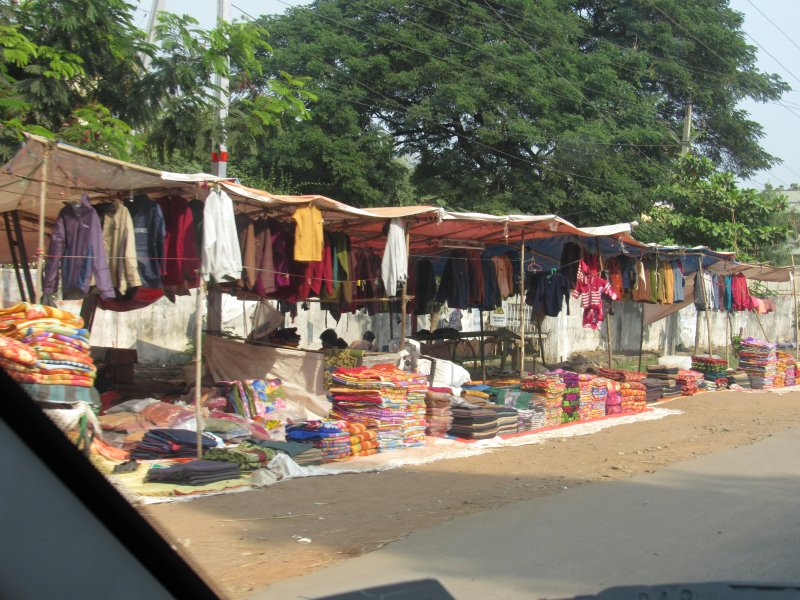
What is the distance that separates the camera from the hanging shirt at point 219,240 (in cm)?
860

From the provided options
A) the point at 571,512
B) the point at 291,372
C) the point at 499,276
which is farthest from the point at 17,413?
the point at 499,276

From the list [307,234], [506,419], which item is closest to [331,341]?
[506,419]

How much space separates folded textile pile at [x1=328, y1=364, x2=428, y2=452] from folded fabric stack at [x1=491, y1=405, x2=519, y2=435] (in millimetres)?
1521

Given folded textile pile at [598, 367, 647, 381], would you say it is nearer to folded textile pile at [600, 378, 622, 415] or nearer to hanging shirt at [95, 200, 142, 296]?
folded textile pile at [600, 378, 622, 415]

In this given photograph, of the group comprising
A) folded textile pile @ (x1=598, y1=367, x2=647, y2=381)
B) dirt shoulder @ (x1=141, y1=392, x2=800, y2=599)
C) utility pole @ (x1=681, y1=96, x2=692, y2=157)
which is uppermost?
utility pole @ (x1=681, y1=96, x2=692, y2=157)

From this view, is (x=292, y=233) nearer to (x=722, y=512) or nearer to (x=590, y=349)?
(x=722, y=512)

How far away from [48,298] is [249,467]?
133 inches

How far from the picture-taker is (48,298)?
363 inches

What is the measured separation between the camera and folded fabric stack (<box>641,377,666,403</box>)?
15.8 metres

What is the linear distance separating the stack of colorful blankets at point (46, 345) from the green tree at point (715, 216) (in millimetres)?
20620

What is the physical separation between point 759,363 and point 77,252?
1645 cm

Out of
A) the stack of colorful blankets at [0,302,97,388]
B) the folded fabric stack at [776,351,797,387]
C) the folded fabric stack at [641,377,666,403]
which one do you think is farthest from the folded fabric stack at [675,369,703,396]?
the stack of colorful blankets at [0,302,97,388]

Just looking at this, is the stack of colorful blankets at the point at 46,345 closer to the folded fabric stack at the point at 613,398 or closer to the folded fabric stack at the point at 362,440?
the folded fabric stack at the point at 362,440

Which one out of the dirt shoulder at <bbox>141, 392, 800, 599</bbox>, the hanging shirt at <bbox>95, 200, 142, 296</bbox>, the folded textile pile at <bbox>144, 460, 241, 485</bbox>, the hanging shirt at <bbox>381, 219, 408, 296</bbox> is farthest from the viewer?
the hanging shirt at <bbox>381, 219, 408, 296</bbox>
